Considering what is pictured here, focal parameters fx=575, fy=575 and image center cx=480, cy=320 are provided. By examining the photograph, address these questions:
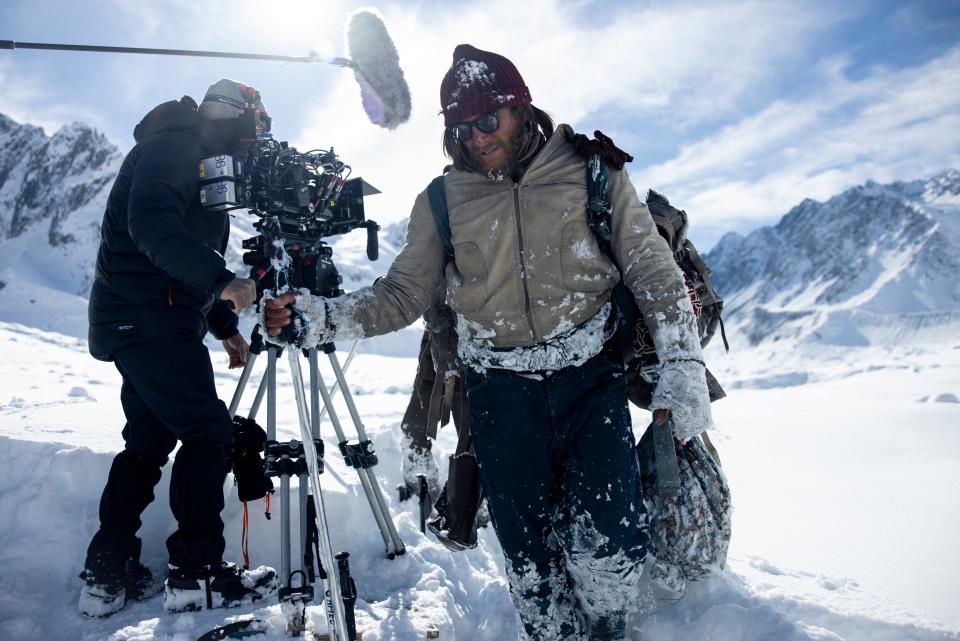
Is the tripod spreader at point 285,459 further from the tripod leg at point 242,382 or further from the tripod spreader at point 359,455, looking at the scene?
the tripod leg at point 242,382

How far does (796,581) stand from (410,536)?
2426 millimetres

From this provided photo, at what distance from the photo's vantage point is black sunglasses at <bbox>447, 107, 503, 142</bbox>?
8.17 ft

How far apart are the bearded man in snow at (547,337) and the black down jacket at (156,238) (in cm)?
86

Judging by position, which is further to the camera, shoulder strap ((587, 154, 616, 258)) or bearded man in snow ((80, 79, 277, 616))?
bearded man in snow ((80, 79, 277, 616))

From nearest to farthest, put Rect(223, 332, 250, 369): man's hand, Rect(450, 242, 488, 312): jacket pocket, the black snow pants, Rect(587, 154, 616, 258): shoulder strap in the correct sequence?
Rect(587, 154, 616, 258): shoulder strap < Rect(450, 242, 488, 312): jacket pocket < the black snow pants < Rect(223, 332, 250, 369): man's hand

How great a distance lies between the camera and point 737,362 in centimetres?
17825

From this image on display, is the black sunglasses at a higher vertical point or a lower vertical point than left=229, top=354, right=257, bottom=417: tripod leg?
higher

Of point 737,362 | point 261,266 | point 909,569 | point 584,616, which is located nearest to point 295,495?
point 261,266

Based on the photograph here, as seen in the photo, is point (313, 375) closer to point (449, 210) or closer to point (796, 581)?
point (449, 210)

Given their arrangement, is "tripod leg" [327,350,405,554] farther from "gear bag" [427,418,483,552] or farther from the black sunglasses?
the black sunglasses

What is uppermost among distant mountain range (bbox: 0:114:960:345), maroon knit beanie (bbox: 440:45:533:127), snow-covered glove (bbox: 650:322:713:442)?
distant mountain range (bbox: 0:114:960:345)

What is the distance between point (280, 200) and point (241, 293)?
0.53m

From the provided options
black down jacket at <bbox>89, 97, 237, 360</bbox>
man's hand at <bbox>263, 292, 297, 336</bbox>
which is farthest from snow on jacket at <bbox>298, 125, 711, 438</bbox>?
black down jacket at <bbox>89, 97, 237, 360</bbox>

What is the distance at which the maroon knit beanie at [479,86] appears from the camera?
2.50 m
